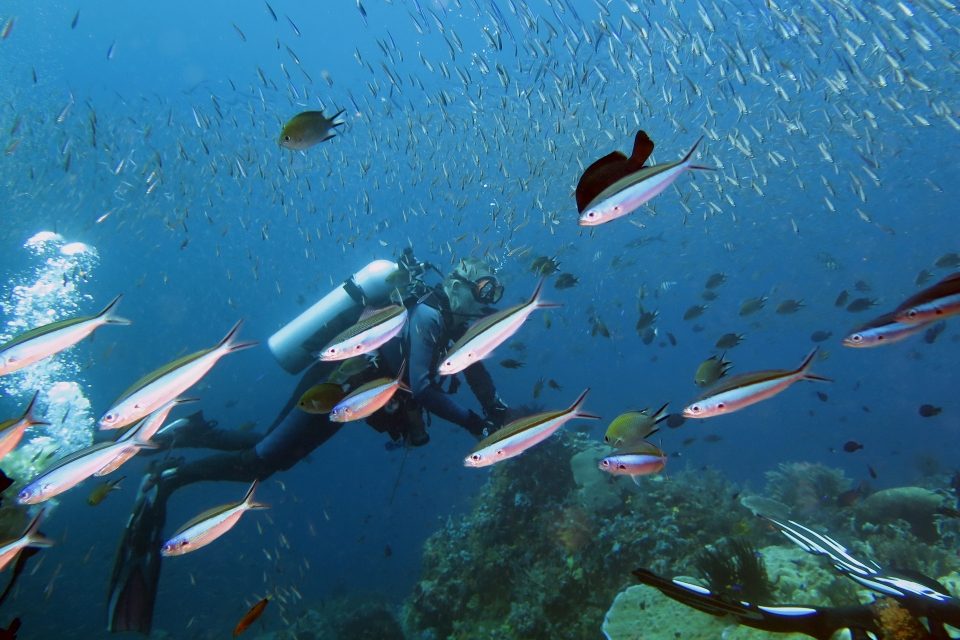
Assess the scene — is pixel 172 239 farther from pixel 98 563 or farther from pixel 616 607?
pixel 616 607

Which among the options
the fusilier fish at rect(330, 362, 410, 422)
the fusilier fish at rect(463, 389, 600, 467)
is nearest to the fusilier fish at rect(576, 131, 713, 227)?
the fusilier fish at rect(463, 389, 600, 467)

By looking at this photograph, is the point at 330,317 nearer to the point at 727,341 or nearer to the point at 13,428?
the point at 13,428

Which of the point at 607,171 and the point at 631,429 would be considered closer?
the point at 607,171

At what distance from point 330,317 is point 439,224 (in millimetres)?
A: 50848

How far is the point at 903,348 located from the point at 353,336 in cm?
11120

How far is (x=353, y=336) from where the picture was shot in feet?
9.91

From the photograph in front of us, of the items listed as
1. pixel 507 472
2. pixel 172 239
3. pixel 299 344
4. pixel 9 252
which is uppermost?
pixel 9 252

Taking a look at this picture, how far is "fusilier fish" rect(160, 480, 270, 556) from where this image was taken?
3.33 metres

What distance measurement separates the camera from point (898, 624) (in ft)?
9.82

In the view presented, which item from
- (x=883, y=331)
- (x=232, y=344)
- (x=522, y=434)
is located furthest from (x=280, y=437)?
(x=883, y=331)

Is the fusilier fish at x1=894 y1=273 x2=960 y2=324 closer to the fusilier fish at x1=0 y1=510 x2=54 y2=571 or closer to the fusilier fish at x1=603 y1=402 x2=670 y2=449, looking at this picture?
the fusilier fish at x1=603 y1=402 x2=670 y2=449

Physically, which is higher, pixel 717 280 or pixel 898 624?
pixel 898 624

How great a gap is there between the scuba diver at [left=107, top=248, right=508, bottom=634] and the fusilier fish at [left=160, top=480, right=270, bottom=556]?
1708mm

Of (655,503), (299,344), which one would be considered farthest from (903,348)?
(299,344)
